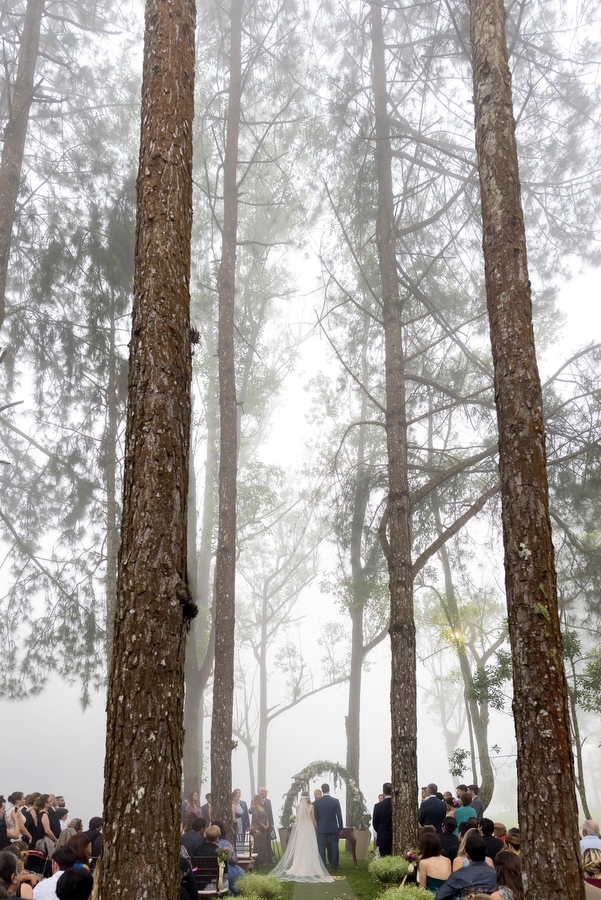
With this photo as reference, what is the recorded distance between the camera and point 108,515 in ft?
44.3

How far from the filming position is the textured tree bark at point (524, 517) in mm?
4180

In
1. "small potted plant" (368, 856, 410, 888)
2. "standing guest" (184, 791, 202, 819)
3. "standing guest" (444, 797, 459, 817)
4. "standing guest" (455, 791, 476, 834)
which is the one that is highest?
"standing guest" (455, 791, 476, 834)

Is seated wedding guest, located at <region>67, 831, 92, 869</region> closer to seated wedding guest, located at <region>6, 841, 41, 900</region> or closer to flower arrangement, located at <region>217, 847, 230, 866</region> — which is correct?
seated wedding guest, located at <region>6, 841, 41, 900</region>

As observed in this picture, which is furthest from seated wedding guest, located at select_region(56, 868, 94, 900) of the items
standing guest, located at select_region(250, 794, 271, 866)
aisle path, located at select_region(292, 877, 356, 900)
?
standing guest, located at select_region(250, 794, 271, 866)

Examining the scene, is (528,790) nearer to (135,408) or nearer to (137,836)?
(137,836)

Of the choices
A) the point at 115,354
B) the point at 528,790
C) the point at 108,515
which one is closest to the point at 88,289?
the point at 115,354

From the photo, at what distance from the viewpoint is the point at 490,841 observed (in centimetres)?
728

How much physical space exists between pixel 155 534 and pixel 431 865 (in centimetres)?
492

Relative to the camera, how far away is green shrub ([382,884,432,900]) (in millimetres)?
6418

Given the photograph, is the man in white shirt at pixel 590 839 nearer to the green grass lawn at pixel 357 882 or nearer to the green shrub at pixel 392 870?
the green shrub at pixel 392 870

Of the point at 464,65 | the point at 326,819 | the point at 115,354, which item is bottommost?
the point at 326,819

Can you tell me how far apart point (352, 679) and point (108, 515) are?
9.16 meters

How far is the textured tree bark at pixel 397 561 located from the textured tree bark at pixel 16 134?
5.16 meters

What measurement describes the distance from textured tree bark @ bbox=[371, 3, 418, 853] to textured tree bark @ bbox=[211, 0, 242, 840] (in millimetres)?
2343
